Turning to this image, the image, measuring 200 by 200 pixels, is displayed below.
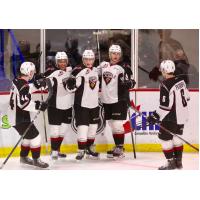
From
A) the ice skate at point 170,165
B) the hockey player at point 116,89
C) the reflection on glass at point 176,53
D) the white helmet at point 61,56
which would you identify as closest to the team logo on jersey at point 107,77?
the hockey player at point 116,89

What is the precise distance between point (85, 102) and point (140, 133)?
1.52 feet

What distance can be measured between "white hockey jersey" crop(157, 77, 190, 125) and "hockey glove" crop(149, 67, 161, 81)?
70 mm

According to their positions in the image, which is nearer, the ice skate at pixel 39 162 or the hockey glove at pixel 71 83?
the ice skate at pixel 39 162

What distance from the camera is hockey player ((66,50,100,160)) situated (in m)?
4.16

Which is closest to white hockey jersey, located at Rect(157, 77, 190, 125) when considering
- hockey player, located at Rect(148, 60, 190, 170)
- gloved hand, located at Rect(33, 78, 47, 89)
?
hockey player, located at Rect(148, 60, 190, 170)

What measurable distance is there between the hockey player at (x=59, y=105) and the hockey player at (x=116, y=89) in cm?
26

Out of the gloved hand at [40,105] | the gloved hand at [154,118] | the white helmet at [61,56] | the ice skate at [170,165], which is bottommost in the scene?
the ice skate at [170,165]

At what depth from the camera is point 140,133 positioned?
4.19 m

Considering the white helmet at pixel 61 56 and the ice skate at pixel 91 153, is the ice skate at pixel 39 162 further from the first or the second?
the white helmet at pixel 61 56

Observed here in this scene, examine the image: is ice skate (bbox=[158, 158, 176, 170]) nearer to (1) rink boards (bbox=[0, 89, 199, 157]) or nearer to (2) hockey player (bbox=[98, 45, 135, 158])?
(1) rink boards (bbox=[0, 89, 199, 157])

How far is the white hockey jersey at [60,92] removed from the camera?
413cm

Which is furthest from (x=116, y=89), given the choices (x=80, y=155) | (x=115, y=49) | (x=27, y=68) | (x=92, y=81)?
(x=27, y=68)
